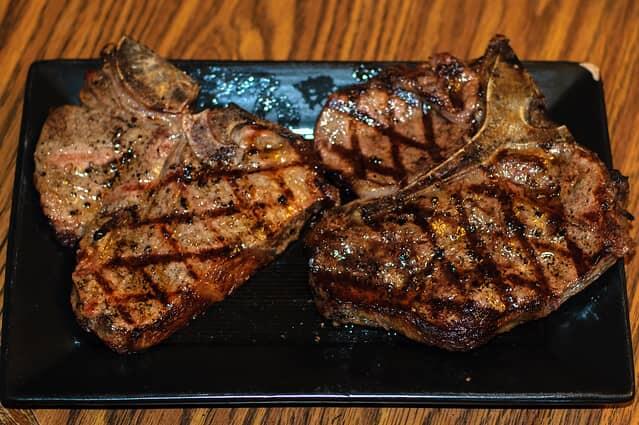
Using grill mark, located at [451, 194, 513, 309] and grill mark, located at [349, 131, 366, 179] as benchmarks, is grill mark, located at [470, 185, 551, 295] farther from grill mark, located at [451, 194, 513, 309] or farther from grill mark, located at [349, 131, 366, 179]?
grill mark, located at [349, 131, 366, 179]

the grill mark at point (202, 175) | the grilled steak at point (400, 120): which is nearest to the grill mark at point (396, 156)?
the grilled steak at point (400, 120)

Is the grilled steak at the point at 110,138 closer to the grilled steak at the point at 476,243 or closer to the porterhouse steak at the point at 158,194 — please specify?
the porterhouse steak at the point at 158,194

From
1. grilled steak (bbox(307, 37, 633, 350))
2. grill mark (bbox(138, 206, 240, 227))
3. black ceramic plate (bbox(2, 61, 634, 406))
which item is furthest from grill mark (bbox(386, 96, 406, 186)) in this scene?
grill mark (bbox(138, 206, 240, 227))

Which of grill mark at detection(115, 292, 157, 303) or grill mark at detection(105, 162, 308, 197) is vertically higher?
grill mark at detection(105, 162, 308, 197)

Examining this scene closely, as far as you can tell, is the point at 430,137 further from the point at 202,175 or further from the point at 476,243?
the point at 202,175

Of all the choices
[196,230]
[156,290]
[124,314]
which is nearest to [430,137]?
[196,230]

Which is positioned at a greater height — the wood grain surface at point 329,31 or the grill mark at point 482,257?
the wood grain surface at point 329,31

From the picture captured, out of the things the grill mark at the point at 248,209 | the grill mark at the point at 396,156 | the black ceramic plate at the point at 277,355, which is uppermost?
the grill mark at the point at 396,156
